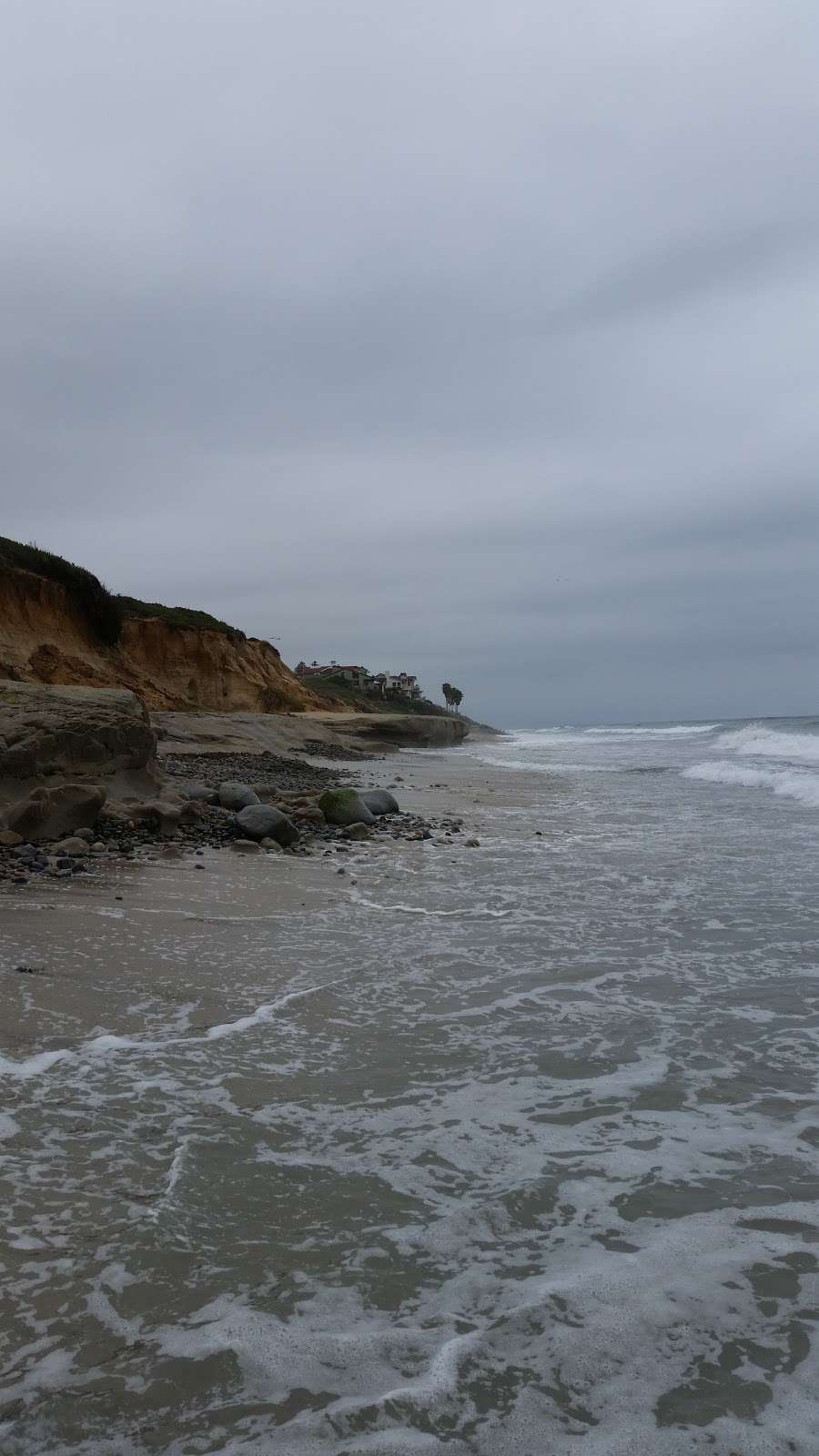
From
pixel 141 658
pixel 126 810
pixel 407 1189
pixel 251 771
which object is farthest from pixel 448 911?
pixel 141 658

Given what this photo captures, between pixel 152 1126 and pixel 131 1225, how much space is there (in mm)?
643

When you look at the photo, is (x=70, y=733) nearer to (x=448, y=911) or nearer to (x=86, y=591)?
(x=448, y=911)

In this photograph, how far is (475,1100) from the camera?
3525 millimetres

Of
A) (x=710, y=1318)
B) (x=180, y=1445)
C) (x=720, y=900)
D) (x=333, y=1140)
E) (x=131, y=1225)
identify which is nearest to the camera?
(x=180, y=1445)

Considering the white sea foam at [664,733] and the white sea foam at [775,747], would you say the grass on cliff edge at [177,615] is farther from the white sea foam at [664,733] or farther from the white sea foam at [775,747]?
the white sea foam at [664,733]

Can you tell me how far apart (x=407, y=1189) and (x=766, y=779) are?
19.2 m

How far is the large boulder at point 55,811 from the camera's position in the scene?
901 cm

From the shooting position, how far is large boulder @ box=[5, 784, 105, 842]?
29.6 feet

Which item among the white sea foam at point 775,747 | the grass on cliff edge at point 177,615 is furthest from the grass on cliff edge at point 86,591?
the white sea foam at point 775,747

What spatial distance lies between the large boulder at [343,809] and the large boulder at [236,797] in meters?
1.01

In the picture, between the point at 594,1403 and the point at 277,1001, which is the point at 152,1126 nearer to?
the point at 277,1001

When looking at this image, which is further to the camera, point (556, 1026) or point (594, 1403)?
point (556, 1026)

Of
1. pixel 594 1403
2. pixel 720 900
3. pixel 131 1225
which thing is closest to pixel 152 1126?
pixel 131 1225

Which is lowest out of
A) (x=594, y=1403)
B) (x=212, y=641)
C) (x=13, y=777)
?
(x=594, y=1403)
